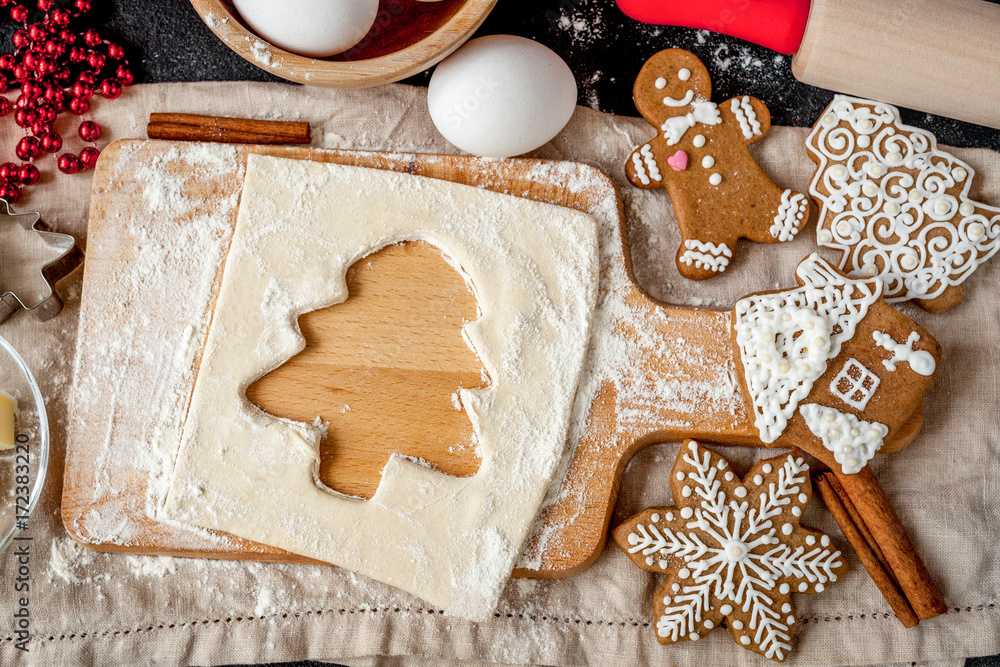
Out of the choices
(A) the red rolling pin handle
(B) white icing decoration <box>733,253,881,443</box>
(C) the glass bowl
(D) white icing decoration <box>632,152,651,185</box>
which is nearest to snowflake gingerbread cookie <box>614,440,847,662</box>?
(B) white icing decoration <box>733,253,881,443</box>

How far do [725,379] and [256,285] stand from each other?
0.77 metres

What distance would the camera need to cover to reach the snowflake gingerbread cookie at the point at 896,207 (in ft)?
3.97

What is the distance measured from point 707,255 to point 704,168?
0.49ft

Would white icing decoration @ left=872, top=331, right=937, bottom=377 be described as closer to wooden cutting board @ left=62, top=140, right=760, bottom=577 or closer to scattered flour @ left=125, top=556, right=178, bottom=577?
wooden cutting board @ left=62, top=140, right=760, bottom=577

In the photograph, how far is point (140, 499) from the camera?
116 centimetres

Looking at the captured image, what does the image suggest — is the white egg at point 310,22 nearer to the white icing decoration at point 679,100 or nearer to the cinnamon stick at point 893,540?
the white icing decoration at point 679,100

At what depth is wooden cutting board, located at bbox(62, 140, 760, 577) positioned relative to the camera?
1.15 meters

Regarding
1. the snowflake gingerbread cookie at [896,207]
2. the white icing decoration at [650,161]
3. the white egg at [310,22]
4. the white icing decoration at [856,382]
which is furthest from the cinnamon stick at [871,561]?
the white egg at [310,22]

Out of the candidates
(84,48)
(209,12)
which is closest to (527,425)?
(209,12)

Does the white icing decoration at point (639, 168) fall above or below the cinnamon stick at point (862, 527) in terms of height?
above

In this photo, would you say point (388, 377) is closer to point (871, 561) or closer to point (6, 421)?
point (6, 421)

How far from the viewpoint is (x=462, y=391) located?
1.14 metres

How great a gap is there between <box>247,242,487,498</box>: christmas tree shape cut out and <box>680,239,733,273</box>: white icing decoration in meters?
0.37

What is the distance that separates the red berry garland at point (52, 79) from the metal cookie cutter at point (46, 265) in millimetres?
71
